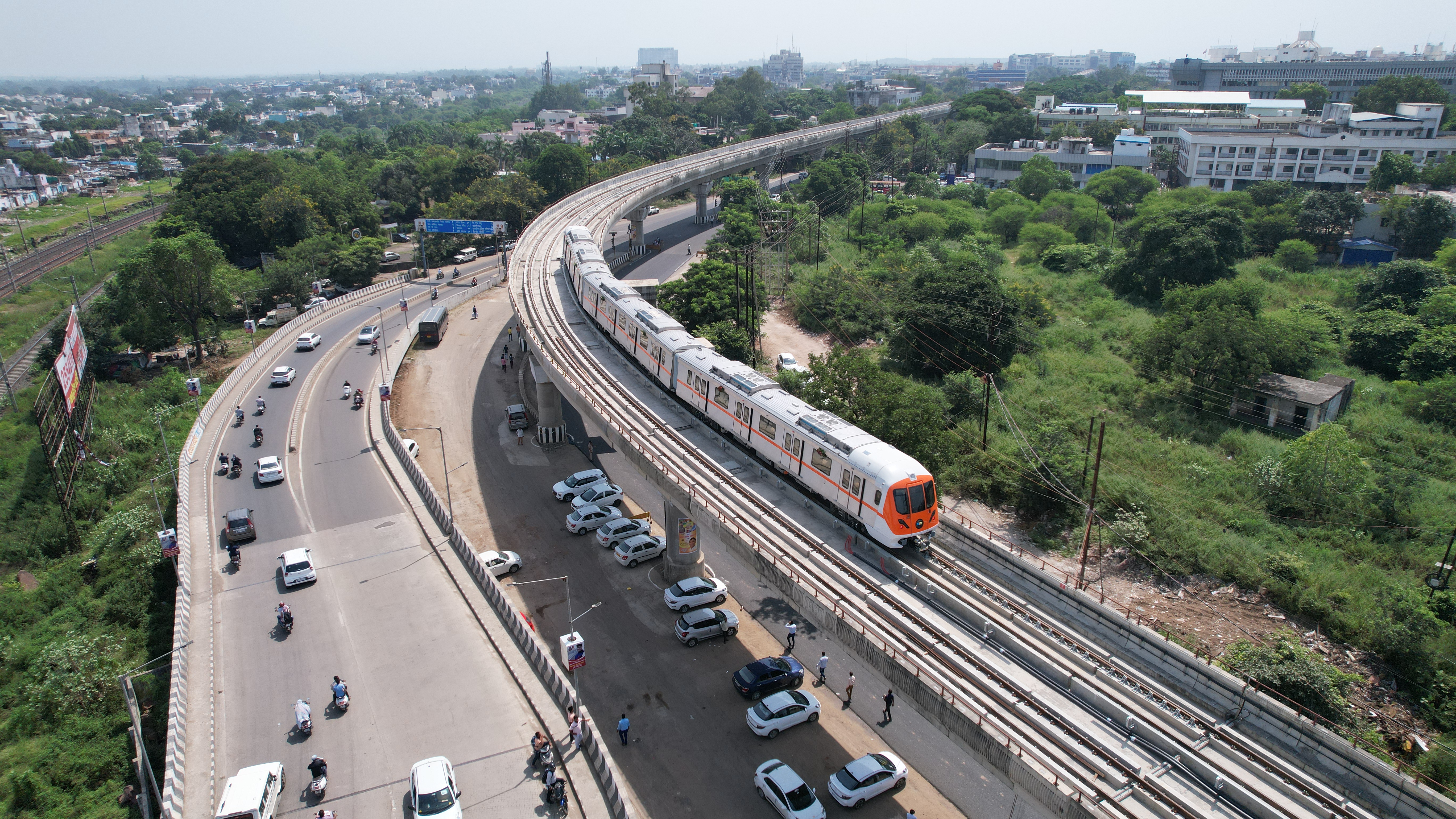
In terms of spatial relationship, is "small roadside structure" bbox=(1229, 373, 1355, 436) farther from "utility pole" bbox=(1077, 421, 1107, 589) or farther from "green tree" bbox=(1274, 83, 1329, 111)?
"green tree" bbox=(1274, 83, 1329, 111)

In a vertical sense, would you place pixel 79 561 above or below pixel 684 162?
below

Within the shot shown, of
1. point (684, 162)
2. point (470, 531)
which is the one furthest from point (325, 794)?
point (684, 162)

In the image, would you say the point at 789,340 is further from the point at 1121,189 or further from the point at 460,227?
the point at 1121,189

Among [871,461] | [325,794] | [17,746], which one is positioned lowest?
[17,746]

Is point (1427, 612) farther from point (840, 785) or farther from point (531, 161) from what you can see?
point (531, 161)

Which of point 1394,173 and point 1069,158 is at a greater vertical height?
point 1069,158

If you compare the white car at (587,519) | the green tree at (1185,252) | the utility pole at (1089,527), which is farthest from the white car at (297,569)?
the green tree at (1185,252)

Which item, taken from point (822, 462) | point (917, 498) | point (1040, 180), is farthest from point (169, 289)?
point (1040, 180)
